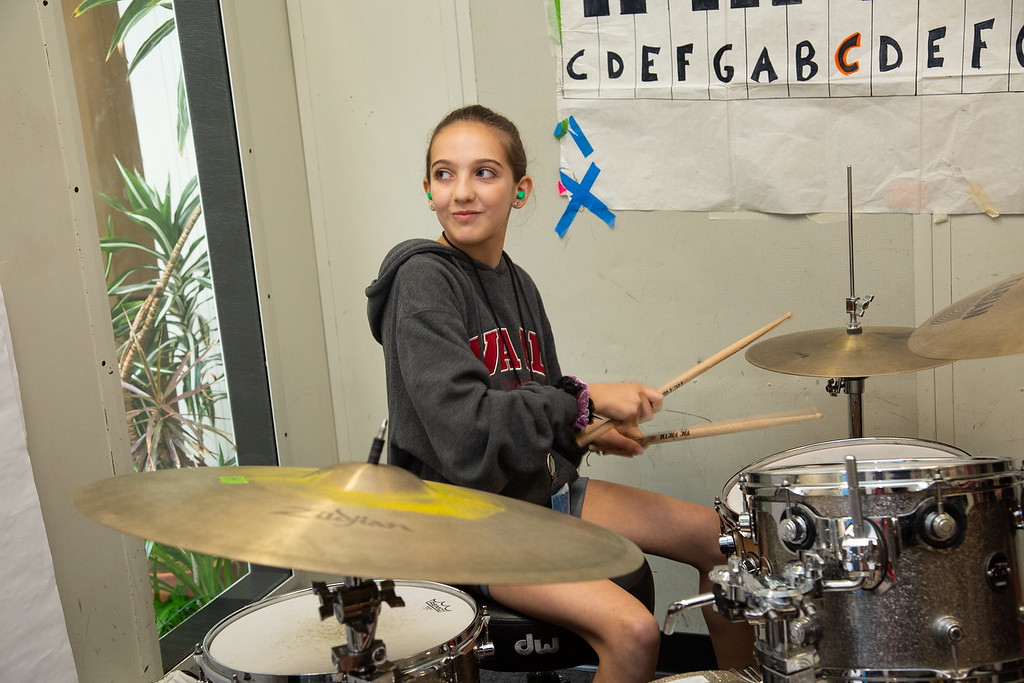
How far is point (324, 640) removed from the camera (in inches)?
43.6

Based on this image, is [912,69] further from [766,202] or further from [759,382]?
[759,382]

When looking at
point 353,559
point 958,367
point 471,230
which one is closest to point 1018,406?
point 958,367

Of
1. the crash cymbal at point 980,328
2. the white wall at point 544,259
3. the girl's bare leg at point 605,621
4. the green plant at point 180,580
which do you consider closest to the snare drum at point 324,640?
the girl's bare leg at point 605,621

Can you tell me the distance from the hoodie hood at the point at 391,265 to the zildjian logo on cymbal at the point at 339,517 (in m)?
0.64

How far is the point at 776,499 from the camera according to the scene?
43.3 inches

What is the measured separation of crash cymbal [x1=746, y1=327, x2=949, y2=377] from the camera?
4.80 feet

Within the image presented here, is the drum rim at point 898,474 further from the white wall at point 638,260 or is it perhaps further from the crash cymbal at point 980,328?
the white wall at point 638,260

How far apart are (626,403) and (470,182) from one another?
0.41 m

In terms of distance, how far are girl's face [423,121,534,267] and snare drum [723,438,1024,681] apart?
23.9 inches

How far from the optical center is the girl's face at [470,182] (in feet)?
4.69

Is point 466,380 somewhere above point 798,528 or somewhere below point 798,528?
above

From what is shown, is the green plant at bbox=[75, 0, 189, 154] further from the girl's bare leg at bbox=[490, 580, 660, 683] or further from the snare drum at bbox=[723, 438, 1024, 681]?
the snare drum at bbox=[723, 438, 1024, 681]

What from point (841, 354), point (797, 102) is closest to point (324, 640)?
point (841, 354)

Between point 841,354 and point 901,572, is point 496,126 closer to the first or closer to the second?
point 841,354
